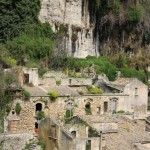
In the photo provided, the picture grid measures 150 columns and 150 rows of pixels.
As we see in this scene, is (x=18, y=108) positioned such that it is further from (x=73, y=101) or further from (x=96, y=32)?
(x=96, y=32)

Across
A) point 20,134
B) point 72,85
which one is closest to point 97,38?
point 72,85

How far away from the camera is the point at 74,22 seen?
55125 mm

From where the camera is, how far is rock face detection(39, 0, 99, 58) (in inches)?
2087

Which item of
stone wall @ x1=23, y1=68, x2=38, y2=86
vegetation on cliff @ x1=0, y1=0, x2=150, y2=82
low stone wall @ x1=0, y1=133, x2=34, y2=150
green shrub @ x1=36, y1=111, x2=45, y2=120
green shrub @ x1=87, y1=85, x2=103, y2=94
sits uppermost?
vegetation on cliff @ x1=0, y1=0, x2=150, y2=82

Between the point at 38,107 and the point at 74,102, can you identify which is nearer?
the point at 38,107

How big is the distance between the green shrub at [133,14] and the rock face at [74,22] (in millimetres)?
4896

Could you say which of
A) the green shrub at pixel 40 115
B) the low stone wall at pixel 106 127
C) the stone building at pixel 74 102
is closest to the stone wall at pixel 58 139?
the low stone wall at pixel 106 127

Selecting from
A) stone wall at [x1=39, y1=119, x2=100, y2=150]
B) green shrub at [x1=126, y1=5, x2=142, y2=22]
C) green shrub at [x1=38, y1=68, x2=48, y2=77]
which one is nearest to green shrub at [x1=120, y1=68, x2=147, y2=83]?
green shrub at [x1=126, y1=5, x2=142, y2=22]

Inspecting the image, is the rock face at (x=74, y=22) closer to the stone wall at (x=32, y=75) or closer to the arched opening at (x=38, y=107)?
the stone wall at (x=32, y=75)

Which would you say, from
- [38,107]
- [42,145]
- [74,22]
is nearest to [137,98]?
[38,107]

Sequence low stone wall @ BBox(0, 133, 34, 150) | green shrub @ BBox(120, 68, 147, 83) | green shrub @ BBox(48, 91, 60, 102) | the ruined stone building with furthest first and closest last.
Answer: green shrub @ BBox(120, 68, 147, 83) → green shrub @ BBox(48, 91, 60, 102) → the ruined stone building → low stone wall @ BBox(0, 133, 34, 150)

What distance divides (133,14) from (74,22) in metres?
8.78

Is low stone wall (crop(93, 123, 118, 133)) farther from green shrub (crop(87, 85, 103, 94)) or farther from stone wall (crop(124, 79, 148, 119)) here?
stone wall (crop(124, 79, 148, 119))

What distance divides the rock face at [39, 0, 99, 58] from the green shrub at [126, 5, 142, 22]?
4.90m
